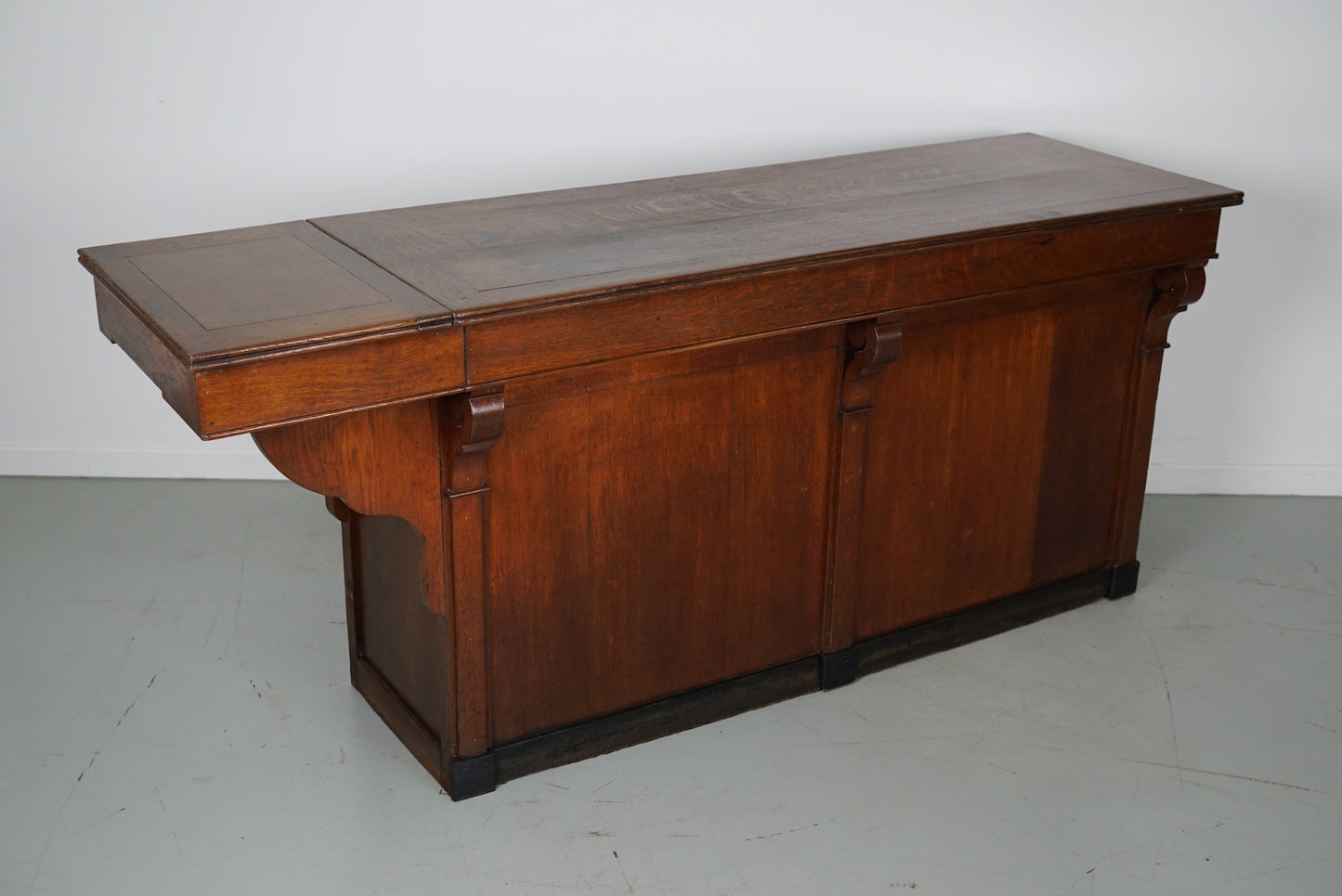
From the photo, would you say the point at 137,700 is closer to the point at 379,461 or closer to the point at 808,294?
the point at 379,461

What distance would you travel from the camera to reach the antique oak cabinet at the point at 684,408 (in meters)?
2.73

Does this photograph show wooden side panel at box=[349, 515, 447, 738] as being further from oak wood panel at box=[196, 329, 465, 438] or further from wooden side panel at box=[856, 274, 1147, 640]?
wooden side panel at box=[856, 274, 1147, 640]

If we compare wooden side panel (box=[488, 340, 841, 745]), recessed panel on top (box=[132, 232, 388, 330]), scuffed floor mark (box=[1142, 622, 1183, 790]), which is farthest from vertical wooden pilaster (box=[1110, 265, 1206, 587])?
recessed panel on top (box=[132, 232, 388, 330])

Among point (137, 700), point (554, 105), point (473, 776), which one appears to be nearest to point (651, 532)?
point (473, 776)

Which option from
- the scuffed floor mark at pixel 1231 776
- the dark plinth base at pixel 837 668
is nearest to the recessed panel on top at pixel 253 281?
the dark plinth base at pixel 837 668

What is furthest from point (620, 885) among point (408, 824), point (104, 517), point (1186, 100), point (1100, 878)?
point (1186, 100)

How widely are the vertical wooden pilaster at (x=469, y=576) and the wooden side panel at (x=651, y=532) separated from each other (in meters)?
0.04

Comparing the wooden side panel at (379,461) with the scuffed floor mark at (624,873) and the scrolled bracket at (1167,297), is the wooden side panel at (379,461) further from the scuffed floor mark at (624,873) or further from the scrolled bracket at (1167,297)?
the scrolled bracket at (1167,297)

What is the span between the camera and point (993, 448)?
362 centimetres

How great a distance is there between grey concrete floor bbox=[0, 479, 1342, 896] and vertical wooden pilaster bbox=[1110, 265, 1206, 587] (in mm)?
143

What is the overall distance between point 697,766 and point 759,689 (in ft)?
1.00

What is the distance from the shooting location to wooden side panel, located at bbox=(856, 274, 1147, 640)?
344cm

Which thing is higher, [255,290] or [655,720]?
[255,290]

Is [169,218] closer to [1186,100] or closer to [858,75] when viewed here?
[858,75]
